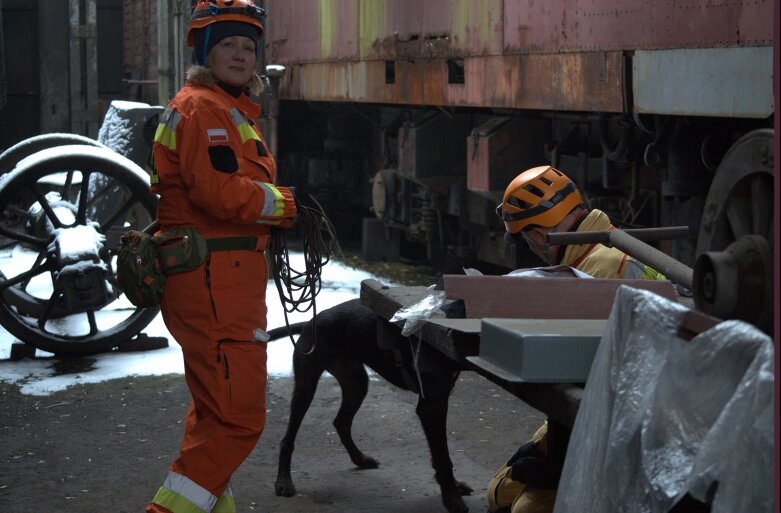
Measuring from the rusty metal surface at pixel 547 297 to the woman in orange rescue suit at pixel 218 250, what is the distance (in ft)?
3.65

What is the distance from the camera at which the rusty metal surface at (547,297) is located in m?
3.17

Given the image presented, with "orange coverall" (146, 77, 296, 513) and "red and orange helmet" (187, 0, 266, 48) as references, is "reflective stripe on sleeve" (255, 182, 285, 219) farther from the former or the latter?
"red and orange helmet" (187, 0, 266, 48)

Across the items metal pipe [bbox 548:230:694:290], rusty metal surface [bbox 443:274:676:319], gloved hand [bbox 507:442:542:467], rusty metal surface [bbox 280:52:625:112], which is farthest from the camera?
rusty metal surface [bbox 280:52:625:112]

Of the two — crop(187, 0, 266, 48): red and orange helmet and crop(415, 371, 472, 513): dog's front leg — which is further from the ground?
crop(187, 0, 266, 48): red and orange helmet

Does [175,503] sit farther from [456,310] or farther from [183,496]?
[456,310]

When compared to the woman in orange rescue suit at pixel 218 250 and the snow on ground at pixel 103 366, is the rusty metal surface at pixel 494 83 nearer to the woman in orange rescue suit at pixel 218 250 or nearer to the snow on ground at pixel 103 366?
the snow on ground at pixel 103 366

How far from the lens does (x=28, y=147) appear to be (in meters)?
8.37

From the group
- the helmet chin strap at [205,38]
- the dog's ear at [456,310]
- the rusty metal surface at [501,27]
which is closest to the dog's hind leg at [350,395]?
the helmet chin strap at [205,38]

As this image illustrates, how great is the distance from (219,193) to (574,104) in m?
3.36

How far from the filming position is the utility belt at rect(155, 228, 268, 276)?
4.09m

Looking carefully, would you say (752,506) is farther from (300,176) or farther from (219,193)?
(300,176)

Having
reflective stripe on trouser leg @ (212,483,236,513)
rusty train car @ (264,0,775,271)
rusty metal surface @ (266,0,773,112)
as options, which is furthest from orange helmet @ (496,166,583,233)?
rusty metal surface @ (266,0,773,112)

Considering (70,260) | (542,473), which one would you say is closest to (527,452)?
(542,473)

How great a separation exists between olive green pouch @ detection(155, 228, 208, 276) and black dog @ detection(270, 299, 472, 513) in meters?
0.84
